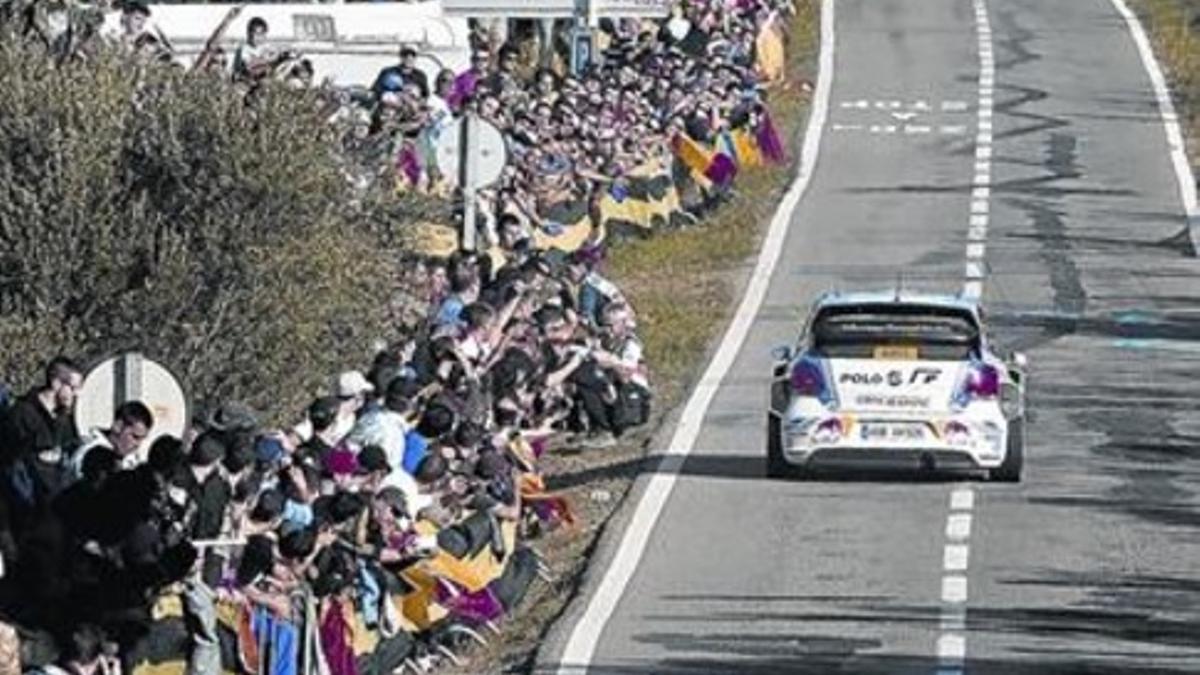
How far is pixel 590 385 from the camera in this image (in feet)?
111

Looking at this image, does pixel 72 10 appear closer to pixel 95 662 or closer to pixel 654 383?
pixel 654 383

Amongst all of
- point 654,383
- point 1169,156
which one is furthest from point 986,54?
point 654,383

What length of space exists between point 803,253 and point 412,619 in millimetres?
22122

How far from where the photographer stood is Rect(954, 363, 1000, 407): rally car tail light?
3073cm

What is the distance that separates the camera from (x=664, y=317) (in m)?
41.1

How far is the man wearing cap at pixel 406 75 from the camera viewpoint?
3850cm

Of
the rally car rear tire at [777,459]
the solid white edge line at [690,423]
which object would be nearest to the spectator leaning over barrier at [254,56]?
the solid white edge line at [690,423]

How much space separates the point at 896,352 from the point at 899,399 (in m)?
0.42

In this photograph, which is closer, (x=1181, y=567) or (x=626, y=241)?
(x=1181, y=567)

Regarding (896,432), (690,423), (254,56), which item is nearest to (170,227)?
(896,432)

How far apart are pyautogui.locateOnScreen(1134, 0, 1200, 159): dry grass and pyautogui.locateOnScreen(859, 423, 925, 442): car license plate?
23549mm

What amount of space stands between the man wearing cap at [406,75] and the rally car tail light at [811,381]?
8.00 metres

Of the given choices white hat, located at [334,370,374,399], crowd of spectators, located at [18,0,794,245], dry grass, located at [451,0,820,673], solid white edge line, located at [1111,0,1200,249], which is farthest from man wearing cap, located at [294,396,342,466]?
solid white edge line, located at [1111,0,1200,249]

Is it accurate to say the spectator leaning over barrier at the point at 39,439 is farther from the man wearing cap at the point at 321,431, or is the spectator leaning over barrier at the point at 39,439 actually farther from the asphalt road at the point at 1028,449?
the asphalt road at the point at 1028,449
